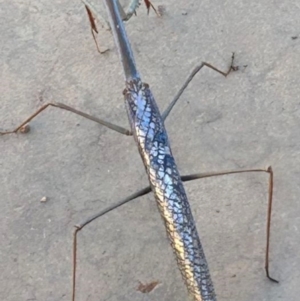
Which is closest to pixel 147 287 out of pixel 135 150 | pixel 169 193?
pixel 169 193

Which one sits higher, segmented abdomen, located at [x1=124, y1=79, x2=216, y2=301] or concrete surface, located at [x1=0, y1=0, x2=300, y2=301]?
segmented abdomen, located at [x1=124, y1=79, x2=216, y2=301]

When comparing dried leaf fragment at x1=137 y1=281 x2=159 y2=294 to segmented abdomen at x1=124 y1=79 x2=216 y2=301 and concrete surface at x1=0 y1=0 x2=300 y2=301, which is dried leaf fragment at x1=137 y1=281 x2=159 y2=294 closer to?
concrete surface at x1=0 y1=0 x2=300 y2=301

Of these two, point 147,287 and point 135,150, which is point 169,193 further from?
point 135,150

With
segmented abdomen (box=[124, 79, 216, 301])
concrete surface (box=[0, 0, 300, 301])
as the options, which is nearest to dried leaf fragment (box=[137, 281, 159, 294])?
concrete surface (box=[0, 0, 300, 301])

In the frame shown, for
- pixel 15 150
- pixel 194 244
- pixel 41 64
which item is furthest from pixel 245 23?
pixel 194 244

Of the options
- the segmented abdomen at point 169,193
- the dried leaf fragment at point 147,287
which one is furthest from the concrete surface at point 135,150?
the segmented abdomen at point 169,193

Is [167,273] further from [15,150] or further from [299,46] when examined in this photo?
[299,46]

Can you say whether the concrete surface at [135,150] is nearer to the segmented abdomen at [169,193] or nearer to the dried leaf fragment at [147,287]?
the dried leaf fragment at [147,287]
